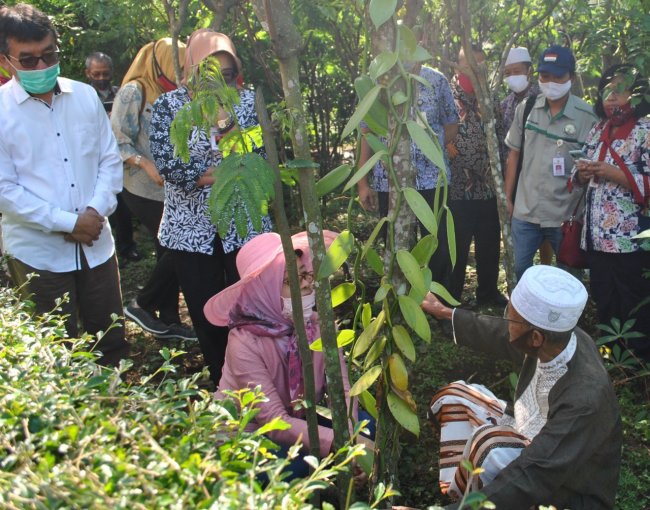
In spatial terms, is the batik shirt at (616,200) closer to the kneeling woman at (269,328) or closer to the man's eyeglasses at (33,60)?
the kneeling woman at (269,328)

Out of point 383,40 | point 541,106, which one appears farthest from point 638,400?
point 383,40

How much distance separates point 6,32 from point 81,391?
2.04 m

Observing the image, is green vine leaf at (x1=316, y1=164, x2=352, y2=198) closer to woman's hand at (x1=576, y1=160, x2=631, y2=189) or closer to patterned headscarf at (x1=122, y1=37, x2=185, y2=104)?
woman's hand at (x1=576, y1=160, x2=631, y2=189)

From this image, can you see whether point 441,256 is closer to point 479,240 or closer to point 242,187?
point 479,240

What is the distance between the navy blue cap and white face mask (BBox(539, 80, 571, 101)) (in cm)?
6

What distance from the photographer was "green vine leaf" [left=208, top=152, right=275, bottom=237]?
2047 mm

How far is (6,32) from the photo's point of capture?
3.12 meters

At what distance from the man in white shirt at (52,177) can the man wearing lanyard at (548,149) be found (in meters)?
2.34

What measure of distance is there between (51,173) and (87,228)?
11.1 inches

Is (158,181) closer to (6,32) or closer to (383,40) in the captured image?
(6,32)

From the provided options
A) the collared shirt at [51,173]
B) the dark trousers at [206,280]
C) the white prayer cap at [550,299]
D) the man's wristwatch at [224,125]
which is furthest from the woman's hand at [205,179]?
the white prayer cap at [550,299]

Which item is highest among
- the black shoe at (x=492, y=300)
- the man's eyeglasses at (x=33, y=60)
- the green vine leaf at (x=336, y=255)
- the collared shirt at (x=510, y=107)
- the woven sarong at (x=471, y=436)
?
the man's eyeglasses at (x=33, y=60)

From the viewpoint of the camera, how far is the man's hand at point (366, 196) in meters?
4.76

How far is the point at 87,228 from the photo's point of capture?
10.8ft
